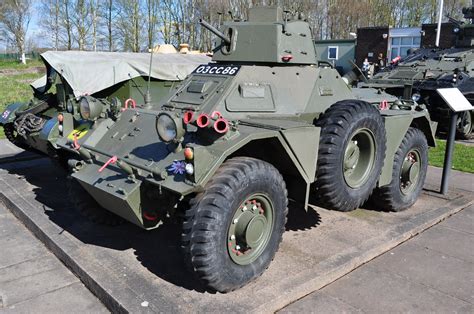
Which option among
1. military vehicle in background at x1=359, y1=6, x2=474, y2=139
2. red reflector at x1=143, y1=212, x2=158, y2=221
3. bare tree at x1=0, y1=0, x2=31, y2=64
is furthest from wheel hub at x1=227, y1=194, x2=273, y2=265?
bare tree at x1=0, y1=0, x2=31, y2=64

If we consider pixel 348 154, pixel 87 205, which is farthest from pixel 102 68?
pixel 348 154

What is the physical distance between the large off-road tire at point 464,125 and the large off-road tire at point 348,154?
7751 mm

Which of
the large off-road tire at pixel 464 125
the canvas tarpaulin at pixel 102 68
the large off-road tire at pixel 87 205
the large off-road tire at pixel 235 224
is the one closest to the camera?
the large off-road tire at pixel 235 224

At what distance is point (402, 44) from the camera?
2936 cm

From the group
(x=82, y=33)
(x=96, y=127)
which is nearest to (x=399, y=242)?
(x=96, y=127)

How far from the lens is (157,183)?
11.6ft

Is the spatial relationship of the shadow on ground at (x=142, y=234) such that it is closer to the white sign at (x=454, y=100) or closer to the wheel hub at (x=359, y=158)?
the wheel hub at (x=359, y=158)

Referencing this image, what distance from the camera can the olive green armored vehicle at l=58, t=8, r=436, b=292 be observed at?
354 cm

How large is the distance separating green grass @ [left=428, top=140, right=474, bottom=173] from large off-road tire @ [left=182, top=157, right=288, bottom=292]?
5.33 meters

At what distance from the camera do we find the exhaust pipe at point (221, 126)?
3.58 metres

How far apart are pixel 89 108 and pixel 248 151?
1711 millimetres

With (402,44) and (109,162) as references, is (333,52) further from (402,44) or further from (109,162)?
(109,162)

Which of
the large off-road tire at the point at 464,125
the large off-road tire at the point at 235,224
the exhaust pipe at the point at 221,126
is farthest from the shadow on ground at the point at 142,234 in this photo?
the large off-road tire at the point at 464,125

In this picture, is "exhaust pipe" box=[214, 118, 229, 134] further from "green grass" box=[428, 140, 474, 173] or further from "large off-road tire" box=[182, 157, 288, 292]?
Result: "green grass" box=[428, 140, 474, 173]
